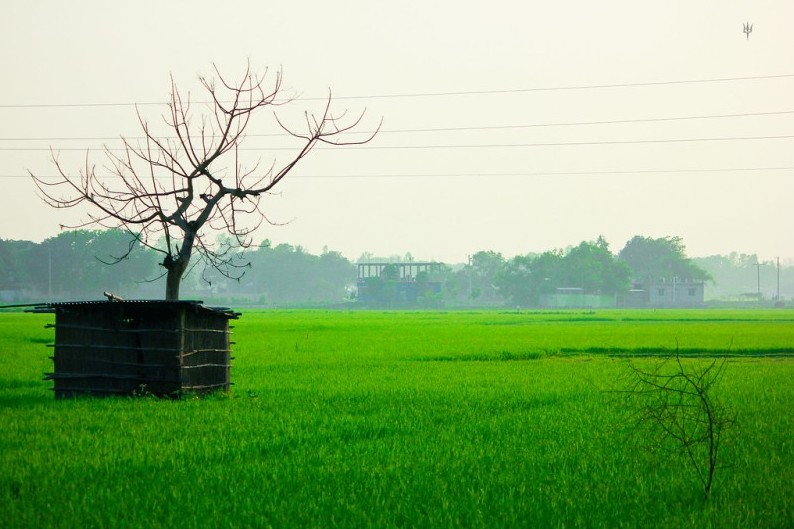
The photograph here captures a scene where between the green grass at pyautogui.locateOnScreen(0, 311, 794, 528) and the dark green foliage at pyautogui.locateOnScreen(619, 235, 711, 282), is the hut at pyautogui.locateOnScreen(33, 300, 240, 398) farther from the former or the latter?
the dark green foliage at pyautogui.locateOnScreen(619, 235, 711, 282)

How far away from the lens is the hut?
600 inches

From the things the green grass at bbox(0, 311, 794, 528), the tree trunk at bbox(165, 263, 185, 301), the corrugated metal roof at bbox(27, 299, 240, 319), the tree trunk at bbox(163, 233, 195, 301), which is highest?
the tree trunk at bbox(163, 233, 195, 301)

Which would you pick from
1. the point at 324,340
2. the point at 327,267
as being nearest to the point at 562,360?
the point at 324,340

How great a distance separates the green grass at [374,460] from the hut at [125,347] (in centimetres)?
55

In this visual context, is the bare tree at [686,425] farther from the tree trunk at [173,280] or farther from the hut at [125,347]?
the tree trunk at [173,280]

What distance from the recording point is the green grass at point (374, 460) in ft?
25.6

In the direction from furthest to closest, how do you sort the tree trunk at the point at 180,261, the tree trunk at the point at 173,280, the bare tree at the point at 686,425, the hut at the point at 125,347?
the tree trunk at the point at 173,280, the tree trunk at the point at 180,261, the hut at the point at 125,347, the bare tree at the point at 686,425

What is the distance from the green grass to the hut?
553 millimetres

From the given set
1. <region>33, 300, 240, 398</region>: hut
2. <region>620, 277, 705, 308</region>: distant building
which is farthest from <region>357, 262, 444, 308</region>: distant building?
<region>33, 300, 240, 398</region>: hut

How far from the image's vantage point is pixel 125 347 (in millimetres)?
15266

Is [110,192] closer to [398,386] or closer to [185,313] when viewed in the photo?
[185,313]

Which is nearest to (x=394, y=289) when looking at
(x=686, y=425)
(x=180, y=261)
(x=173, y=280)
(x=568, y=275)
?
(x=568, y=275)

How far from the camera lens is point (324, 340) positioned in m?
37.9

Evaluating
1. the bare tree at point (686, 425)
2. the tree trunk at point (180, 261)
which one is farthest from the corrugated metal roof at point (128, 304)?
the bare tree at point (686, 425)
